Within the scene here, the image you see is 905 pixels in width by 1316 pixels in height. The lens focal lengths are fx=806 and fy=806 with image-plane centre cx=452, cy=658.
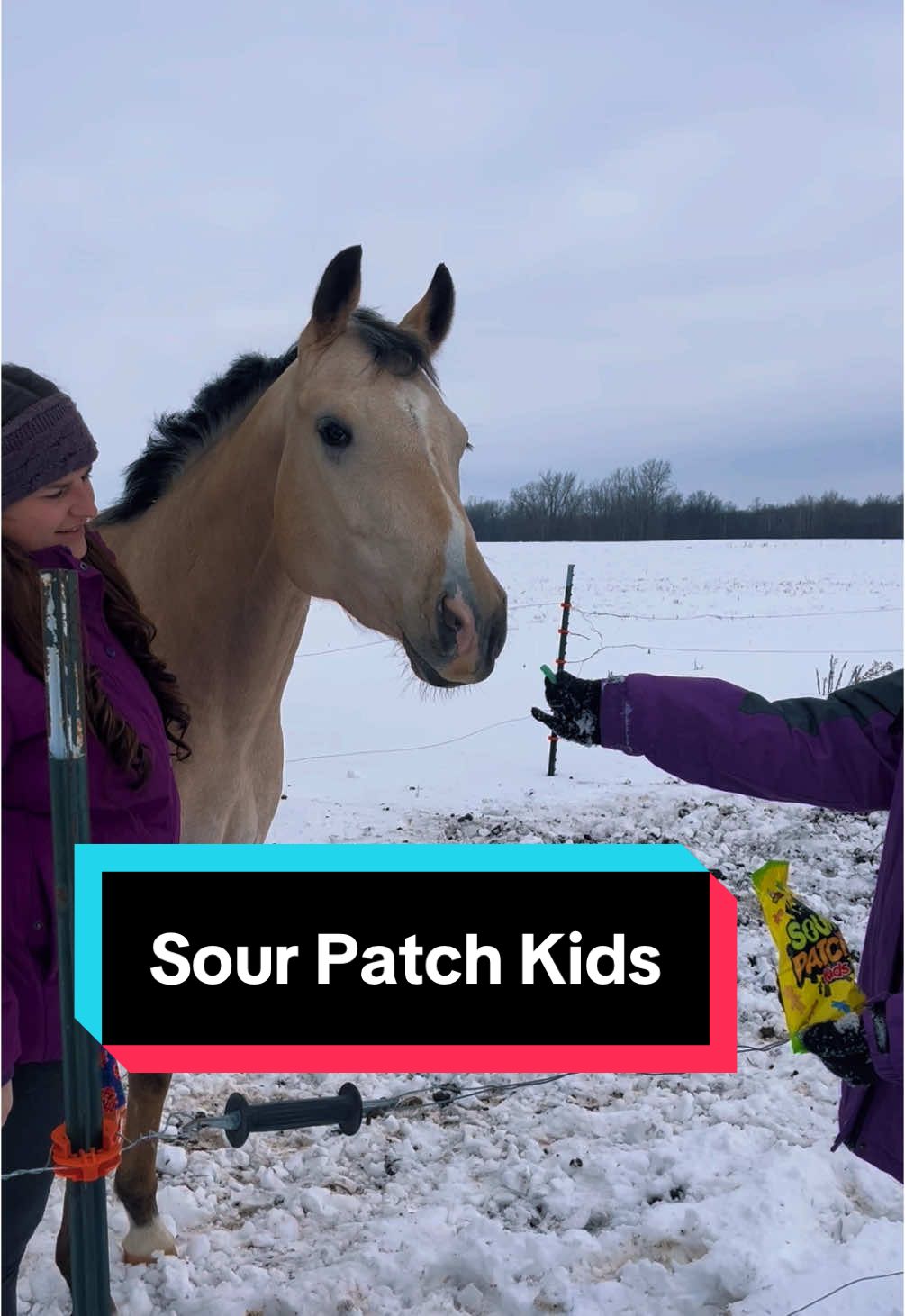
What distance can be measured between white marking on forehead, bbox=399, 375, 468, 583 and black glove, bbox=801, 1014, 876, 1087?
1.13 m

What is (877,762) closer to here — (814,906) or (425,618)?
(425,618)

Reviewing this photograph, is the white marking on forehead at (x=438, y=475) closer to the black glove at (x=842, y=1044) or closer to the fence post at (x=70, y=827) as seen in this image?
the fence post at (x=70, y=827)

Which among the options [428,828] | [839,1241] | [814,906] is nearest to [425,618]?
[839,1241]

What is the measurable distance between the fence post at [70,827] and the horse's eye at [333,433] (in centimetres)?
107

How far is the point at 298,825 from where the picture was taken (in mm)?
5984

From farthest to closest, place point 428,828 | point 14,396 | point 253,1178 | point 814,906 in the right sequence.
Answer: point 428,828 → point 814,906 → point 253,1178 → point 14,396

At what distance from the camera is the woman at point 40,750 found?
1336 mm

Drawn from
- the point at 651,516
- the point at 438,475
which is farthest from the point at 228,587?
the point at 651,516

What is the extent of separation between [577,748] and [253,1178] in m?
6.02

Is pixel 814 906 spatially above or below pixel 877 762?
below

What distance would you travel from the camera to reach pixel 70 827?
1.09 metres

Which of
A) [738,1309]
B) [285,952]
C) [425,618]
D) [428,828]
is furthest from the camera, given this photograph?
[428,828]

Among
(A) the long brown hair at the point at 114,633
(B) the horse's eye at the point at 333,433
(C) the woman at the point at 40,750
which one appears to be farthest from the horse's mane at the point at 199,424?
(C) the woman at the point at 40,750

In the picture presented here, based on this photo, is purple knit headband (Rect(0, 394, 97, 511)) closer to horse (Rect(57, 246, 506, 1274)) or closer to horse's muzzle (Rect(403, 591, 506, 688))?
horse (Rect(57, 246, 506, 1274))
